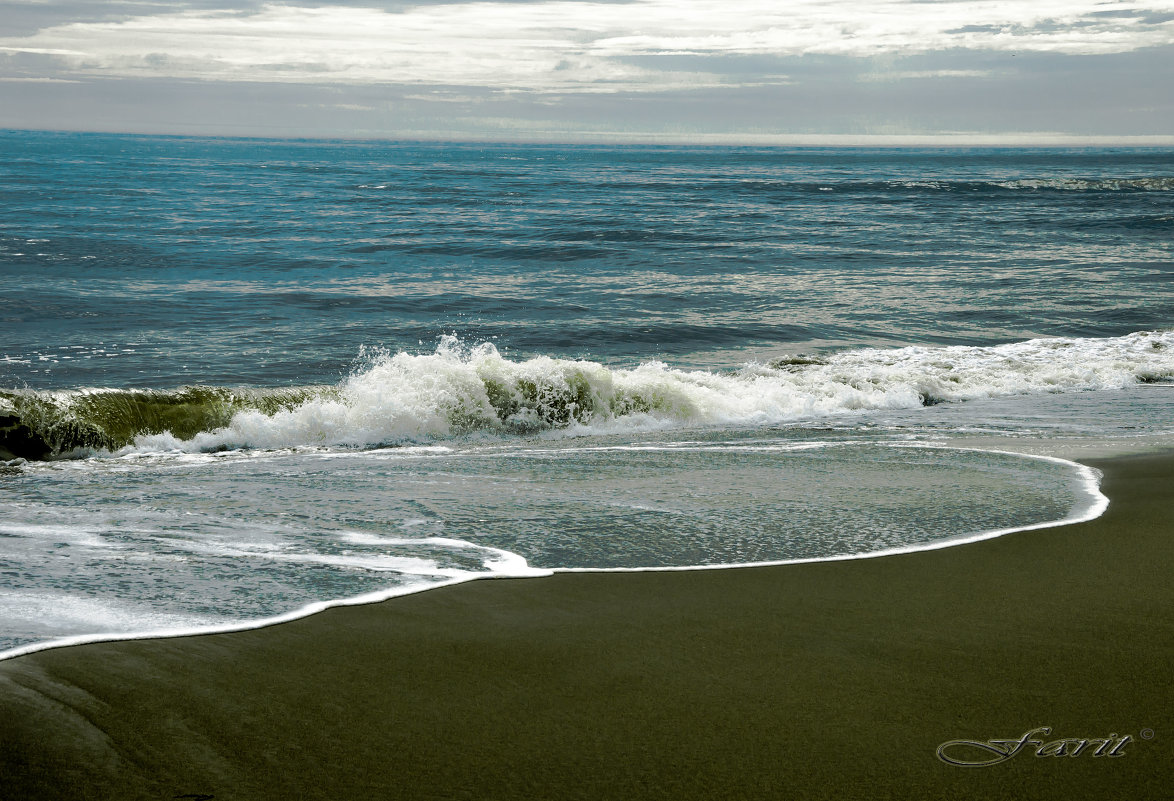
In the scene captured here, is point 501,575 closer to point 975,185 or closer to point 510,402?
point 510,402

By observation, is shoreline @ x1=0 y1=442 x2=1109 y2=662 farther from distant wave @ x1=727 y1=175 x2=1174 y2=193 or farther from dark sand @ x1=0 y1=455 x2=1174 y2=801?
distant wave @ x1=727 y1=175 x2=1174 y2=193

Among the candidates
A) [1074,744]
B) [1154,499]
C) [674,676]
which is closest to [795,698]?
[674,676]

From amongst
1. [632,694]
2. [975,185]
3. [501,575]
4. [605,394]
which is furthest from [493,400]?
[975,185]

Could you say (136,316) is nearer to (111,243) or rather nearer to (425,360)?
(425,360)

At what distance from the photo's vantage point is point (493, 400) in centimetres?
1066

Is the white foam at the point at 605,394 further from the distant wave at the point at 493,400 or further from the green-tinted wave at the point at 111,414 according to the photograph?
the green-tinted wave at the point at 111,414

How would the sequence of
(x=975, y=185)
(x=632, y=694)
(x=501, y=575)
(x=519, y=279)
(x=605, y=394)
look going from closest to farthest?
(x=632, y=694), (x=501, y=575), (x=605, y=394), (x=519, y=279), (x=975, y=185)

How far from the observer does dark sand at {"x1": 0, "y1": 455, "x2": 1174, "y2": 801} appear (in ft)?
9.69

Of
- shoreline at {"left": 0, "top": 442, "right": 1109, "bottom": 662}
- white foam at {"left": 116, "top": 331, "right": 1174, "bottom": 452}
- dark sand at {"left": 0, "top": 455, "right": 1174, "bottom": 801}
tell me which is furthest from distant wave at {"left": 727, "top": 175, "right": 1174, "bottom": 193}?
dark sand at {"left": 0, "top": 455, "right": 1174, "bottom": 801}

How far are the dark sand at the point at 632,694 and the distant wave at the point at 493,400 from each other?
221 inches

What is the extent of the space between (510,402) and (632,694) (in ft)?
24.1

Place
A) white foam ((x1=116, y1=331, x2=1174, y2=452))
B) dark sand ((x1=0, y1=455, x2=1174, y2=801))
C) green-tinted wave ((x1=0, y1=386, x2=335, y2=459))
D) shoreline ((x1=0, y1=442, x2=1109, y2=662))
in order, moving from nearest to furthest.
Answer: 1. dark sand ((x1=0, y1=455, x2=1174, y2=801))
2. shoreline ((x1=0, y1=442, x2=1109, y2=662))
3. green-tinted wave ((x1=0, y1=386, x2=335, y2=459))
4. white foam ((x1=116, y1=331, x2=1174, y2=452))

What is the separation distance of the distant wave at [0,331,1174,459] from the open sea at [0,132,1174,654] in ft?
0.12

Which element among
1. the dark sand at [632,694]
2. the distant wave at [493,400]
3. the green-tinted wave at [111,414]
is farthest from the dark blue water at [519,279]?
the dark sand at [632,694]
